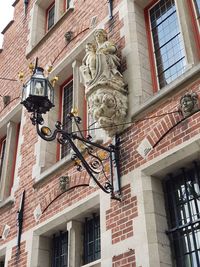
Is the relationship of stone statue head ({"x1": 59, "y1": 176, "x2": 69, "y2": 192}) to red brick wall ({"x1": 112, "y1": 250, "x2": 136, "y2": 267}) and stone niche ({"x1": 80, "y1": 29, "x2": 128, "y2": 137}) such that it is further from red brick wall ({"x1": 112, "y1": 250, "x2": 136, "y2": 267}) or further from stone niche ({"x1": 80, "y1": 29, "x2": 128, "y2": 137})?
red brick wall ({"x1": 112, "y1": 250, "x2": 136, "y2": 267})

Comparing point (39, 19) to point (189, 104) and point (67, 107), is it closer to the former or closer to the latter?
point (67, 107)

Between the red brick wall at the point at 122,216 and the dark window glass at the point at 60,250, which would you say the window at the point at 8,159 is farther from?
the red brick wall at the point at 122,216

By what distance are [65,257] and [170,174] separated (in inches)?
94.9

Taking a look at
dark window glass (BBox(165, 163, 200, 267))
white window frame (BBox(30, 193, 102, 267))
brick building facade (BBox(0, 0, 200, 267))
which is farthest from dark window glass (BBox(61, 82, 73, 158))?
dark window glass (BBox(165, 163, 200, 267))

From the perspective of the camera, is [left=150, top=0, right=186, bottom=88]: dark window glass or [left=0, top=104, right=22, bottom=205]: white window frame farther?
[left=0, top=104, right=22, bottom=205]: white window frame

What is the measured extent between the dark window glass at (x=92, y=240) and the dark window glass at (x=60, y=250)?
1.68 feet

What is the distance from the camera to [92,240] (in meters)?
6.27

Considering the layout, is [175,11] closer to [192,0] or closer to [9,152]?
[192,0]

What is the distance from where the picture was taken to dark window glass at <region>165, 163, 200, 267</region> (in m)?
4.80

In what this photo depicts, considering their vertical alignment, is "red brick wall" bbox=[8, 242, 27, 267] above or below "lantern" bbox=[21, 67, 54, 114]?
below

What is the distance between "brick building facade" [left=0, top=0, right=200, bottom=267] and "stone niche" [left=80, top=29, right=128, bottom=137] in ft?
0.51

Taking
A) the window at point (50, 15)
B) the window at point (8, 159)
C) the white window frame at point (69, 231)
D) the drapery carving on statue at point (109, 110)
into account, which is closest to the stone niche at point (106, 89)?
the drapery carving on statue at point (109, 110)

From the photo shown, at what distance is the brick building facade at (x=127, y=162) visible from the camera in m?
5.08

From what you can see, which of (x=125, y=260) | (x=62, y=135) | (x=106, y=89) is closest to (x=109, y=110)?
(x=106, y=89)
